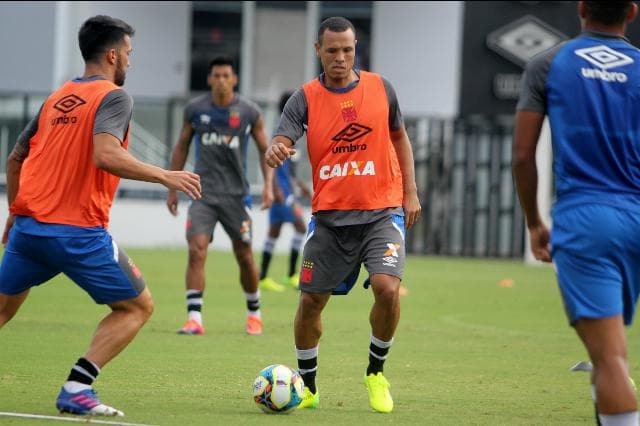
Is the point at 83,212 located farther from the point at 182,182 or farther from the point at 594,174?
the point at 594,174

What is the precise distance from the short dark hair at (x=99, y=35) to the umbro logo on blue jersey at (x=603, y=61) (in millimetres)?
2890

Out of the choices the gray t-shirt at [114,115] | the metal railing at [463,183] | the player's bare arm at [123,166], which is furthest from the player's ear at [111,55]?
the metal railing at [463,183]

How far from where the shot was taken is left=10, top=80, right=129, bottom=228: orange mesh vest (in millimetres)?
7102

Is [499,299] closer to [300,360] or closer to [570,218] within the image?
[300,360]

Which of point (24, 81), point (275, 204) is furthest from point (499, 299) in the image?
point (24, 81)

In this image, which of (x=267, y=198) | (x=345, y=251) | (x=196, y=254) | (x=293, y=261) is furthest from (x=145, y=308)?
(x=293, y=261)

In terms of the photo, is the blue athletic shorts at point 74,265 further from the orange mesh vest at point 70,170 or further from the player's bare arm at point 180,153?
the player's bare arm at point 180,153

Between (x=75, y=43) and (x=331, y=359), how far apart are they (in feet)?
61.0

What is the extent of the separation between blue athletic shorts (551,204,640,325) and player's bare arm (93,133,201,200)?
2.24m

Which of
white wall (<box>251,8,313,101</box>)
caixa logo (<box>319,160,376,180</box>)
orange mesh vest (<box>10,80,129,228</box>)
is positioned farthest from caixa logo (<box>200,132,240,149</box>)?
white wall (<box>251,8,313,101</box>)

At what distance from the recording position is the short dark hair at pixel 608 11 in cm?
557

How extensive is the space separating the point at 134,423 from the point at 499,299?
10478 millimetres

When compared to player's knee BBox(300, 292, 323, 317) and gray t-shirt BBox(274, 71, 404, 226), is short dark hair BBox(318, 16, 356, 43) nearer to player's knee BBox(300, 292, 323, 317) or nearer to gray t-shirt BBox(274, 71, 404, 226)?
gray t-shirt BBox(274, 71, 404, 226)

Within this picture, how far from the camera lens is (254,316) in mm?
12258
